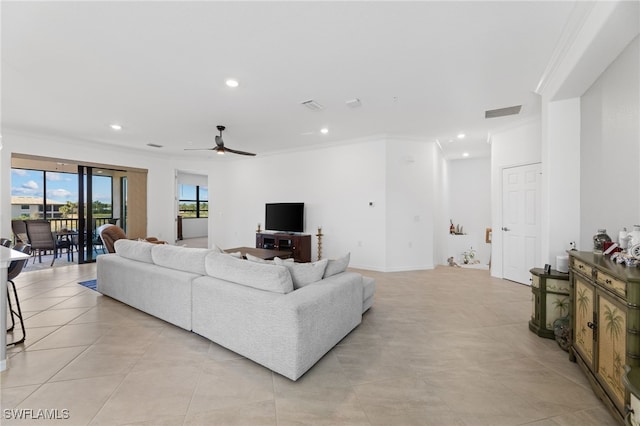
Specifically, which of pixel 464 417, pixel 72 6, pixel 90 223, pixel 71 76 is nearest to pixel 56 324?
pixel 71 76

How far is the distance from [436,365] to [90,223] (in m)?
7.68

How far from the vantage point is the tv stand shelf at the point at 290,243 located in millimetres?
6102

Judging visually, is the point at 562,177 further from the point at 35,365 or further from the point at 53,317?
the point at 53,317

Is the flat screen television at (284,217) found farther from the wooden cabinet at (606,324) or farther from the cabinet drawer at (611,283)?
the cabinet drawer at (611,283)

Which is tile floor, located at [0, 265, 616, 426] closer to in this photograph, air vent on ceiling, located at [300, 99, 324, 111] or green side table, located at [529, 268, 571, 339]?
green side table, located at [529, 268, 571, 339]

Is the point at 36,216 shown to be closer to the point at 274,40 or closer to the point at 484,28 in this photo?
the point at 274,40

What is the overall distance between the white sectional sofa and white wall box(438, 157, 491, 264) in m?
5.08

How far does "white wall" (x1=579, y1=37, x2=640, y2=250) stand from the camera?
2133mm

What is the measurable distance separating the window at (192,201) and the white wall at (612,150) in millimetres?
10787

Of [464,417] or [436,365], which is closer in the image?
[464,417]

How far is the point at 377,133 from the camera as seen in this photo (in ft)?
17.8

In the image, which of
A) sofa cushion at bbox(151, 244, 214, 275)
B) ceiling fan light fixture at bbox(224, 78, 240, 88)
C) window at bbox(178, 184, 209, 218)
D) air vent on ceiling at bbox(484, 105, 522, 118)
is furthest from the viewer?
window at bbox(178, 184, 209, 218)

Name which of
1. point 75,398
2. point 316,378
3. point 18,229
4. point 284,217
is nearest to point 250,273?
point 316,378

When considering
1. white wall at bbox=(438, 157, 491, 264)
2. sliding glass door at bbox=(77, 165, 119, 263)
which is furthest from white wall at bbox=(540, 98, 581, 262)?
sliding glass door at bbox=(77, 165, 119, 263)
